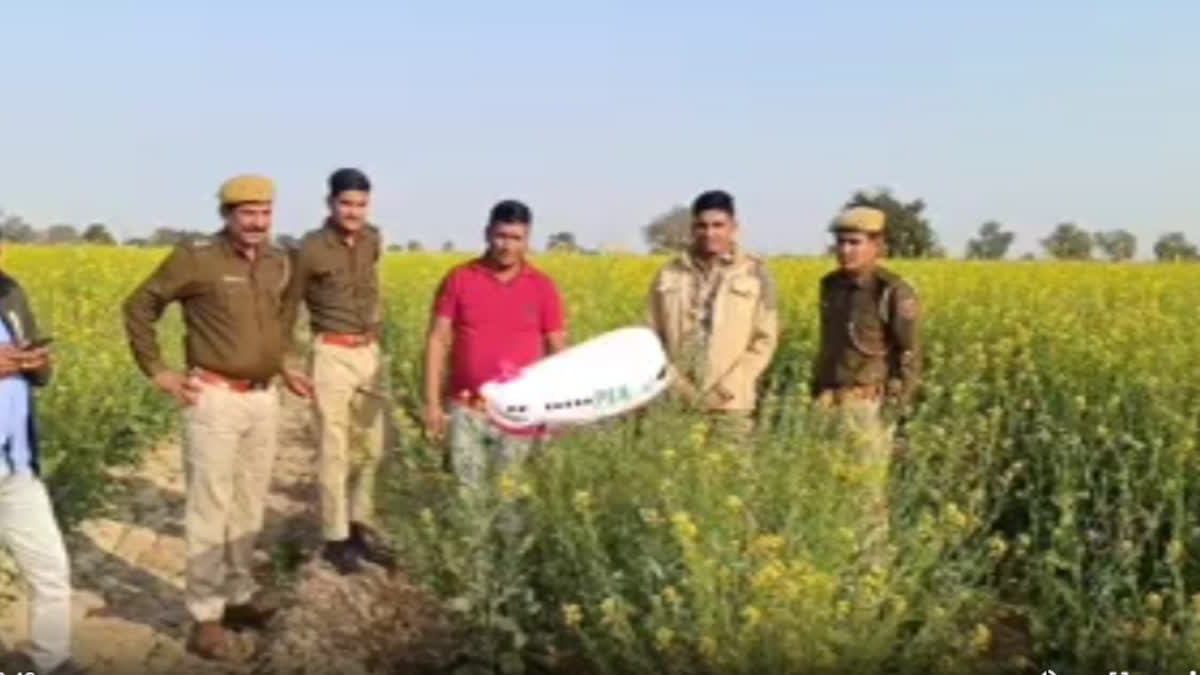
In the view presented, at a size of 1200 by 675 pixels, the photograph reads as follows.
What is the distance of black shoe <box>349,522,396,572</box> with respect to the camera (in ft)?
22.1

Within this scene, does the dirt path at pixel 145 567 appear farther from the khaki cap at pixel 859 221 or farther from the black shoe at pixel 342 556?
the khaki cap at pixel 859 221

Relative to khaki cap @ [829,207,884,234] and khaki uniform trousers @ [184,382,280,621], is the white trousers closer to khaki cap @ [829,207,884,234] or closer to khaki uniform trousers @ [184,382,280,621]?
khaki uniform trousers @ [184,382,280,621]

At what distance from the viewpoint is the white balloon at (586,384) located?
5402 millimetres

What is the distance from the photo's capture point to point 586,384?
17.8ft

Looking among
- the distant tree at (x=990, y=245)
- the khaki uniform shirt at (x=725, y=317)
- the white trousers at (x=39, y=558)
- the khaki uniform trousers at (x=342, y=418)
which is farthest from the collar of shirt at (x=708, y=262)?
the distant tree at (x=990, y=245)

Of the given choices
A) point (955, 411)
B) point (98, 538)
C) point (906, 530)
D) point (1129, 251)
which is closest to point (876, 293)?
point (955, 411)

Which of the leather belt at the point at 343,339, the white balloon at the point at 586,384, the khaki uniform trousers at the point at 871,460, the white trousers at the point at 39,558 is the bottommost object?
the white trousers at the point at 39,558

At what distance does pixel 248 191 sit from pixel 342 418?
1.50m

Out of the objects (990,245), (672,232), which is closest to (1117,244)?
(990,245)

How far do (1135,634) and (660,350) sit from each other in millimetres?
1899

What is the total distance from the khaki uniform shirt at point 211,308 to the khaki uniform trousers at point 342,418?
1.01m

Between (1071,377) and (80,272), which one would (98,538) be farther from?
(80,272)

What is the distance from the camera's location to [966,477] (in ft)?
16.6

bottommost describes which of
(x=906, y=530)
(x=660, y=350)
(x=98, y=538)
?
(x=98, y=538)
